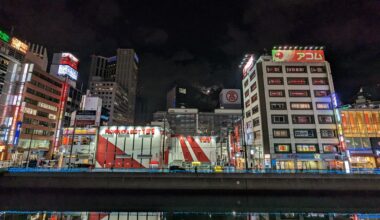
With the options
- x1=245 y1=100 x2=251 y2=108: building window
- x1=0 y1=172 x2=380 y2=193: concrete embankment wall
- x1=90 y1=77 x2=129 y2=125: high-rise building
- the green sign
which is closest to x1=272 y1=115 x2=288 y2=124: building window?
x1=245 y1=100 x2=251 y2=108: building window

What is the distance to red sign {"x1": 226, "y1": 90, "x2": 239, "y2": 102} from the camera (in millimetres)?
168625

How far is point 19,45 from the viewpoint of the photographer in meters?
66.9

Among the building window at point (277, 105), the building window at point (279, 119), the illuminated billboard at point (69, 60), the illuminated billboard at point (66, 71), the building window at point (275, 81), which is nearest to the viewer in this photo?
the building window at point (279, 119)

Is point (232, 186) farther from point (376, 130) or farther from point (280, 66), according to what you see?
point (376, 130)

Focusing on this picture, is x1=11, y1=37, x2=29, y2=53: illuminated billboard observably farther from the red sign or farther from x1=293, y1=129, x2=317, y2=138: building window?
the red sign

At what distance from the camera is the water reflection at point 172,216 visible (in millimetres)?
21859

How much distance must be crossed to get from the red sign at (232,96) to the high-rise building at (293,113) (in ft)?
333

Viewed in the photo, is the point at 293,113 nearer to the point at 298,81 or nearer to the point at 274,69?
the point at 298,81

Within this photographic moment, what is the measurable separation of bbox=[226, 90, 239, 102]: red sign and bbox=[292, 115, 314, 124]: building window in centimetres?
10953

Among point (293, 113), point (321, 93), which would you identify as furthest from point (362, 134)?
point (293, 113)

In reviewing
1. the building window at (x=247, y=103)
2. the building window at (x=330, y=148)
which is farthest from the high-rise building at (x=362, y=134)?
the building window at (x=247, y=103)

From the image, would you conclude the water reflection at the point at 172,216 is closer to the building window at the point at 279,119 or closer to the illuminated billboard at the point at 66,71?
the building window at the point at 279,119

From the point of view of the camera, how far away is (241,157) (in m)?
73.1

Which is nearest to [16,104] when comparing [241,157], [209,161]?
[209,161]
